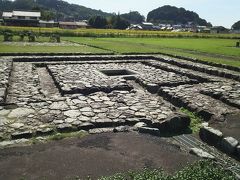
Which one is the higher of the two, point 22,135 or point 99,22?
point 99,22

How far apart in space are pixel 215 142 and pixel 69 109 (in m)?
4.37

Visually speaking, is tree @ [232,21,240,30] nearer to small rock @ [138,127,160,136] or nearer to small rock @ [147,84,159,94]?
small rock @ [147,84,159,94]

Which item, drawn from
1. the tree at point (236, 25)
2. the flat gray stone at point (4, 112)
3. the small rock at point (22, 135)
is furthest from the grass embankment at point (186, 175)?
the tree at point (236, 25)

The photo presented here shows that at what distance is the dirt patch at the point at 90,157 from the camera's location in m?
5.19

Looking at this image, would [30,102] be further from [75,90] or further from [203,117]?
[203,117]

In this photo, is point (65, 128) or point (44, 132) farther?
point (65, 128)

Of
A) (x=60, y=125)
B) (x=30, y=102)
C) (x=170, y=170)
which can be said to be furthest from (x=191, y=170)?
(x=30, y=102)

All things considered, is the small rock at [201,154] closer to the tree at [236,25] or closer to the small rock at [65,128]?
the small rock at [65,128]

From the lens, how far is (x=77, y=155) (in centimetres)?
585

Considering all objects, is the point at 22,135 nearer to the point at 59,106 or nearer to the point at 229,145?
the point at 59,106

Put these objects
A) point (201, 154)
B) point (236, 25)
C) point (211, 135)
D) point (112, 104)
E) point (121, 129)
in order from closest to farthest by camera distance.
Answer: point (201, 154), point (211, 135), point (121, 129), point (112, 104), point (236, 25)

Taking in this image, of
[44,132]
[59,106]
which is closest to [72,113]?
[59,106]

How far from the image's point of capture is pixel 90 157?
5781 millimetres

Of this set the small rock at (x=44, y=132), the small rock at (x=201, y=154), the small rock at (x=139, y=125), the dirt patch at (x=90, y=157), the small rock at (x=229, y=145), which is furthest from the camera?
the small rock at (x=139, y=125)
